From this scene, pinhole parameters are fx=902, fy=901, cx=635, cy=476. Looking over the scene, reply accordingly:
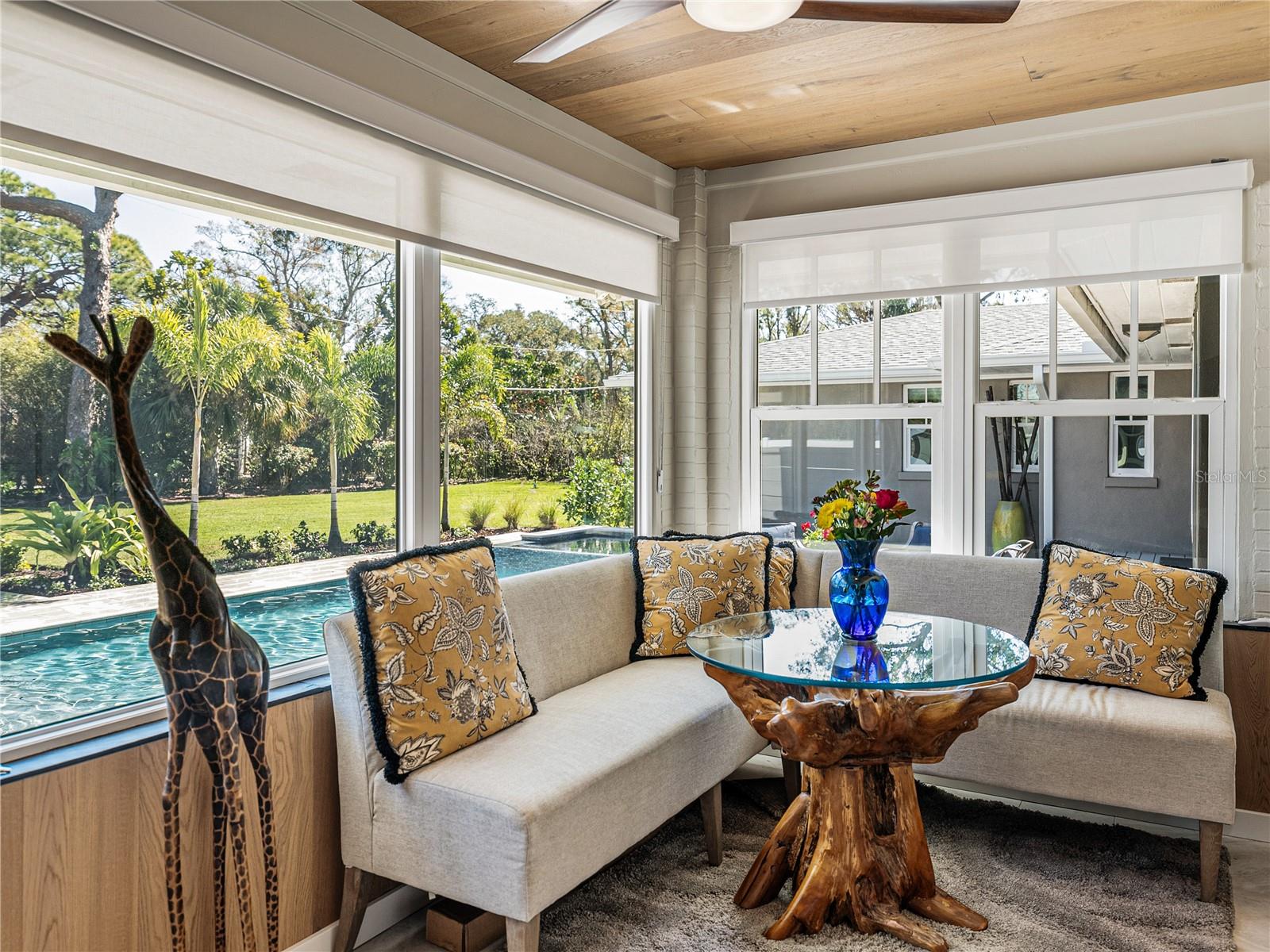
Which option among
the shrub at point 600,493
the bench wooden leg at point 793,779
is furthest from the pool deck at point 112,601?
the bench wooden leg at point 793,779

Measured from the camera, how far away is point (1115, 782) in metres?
2.66

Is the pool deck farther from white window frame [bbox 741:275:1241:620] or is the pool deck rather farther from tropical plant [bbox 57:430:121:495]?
white window frame [bbox 741:275:1241:620]

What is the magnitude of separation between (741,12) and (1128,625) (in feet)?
7.40

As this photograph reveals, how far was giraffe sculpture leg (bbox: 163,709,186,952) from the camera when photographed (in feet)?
5.79

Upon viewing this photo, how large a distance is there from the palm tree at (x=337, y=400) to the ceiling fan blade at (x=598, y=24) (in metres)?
0.97

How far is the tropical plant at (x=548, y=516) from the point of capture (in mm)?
3490

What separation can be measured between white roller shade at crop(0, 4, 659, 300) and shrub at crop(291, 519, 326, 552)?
86cm

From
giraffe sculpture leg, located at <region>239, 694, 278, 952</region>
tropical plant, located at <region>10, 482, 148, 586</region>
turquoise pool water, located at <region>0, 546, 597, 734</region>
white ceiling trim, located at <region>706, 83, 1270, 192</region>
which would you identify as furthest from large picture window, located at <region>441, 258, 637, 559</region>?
giraffe sculpture leg, located at <region>239, 694, 278, 952</region>

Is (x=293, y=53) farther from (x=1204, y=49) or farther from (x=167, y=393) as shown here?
(x=1204, y=49)

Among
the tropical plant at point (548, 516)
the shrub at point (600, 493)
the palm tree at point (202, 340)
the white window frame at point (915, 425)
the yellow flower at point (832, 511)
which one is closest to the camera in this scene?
the palm tree at point (202, 340)

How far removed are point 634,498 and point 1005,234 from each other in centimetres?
189

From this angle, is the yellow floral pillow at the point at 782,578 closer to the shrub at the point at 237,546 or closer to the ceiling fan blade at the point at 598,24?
the shrub at the point at 237,546

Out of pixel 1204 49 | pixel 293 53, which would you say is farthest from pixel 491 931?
pixel 1204 49

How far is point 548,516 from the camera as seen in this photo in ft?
11.6
